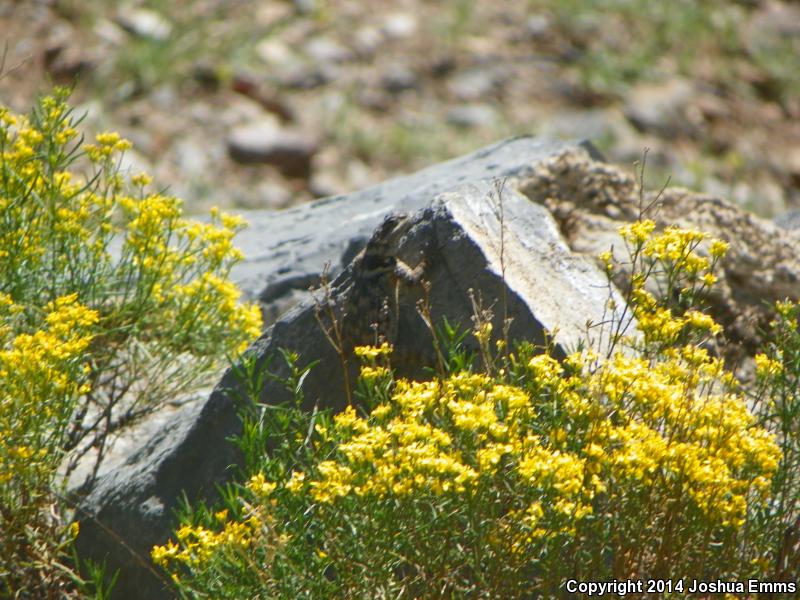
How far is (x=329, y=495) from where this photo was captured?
251 cm

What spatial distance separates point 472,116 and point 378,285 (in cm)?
756

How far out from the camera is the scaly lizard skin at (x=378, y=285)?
11.5ft

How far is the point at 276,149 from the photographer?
34.4 feet

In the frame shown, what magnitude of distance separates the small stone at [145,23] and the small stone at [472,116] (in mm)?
2717

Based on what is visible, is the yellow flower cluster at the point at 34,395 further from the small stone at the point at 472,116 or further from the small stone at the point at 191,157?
the small stone at the point at 472,116

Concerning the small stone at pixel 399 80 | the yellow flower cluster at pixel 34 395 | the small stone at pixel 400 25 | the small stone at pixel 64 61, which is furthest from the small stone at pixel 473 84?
the yellow flower cluster at pixel 34 395

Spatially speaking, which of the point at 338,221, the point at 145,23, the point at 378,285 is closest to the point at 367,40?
the point at 145,23

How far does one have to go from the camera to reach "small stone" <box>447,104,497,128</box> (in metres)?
10.8

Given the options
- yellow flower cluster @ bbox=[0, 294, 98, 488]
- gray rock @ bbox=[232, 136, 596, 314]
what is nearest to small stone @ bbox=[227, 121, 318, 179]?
gray rock @ bbox=[232, 136, 596, 314]

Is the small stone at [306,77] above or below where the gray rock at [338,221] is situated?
above

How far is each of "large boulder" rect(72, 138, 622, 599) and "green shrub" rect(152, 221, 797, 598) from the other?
61 centimetres

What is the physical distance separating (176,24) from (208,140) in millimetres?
1283

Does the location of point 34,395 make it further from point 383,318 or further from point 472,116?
point 472,116

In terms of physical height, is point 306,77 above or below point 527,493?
above
